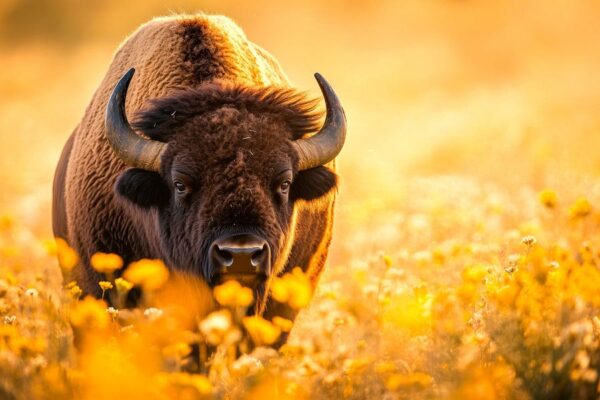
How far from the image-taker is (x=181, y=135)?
17.5 ft

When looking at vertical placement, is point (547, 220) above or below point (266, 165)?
above

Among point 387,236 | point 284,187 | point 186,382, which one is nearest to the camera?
point 186,382

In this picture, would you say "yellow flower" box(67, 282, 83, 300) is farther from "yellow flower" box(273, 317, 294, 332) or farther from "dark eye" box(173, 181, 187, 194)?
"yellow flower" box(273, 317, 294, 332)

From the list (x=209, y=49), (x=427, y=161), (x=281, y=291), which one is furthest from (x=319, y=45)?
(x=281, y=291)

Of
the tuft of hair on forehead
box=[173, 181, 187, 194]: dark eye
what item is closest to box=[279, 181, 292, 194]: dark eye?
the tuft of hair on forehead

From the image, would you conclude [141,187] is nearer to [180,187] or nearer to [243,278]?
[180,187]

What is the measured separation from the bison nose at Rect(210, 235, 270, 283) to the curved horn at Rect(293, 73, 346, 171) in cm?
101

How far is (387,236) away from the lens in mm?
10008

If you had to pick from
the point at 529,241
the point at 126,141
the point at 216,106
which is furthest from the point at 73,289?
the point at 529,241

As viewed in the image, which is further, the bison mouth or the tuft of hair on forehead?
the tuft of hair on forehead

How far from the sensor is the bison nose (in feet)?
15.2

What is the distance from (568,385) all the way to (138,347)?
2.01 m

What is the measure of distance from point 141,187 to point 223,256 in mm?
1033

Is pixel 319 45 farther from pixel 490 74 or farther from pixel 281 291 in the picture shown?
pixel 281 291
